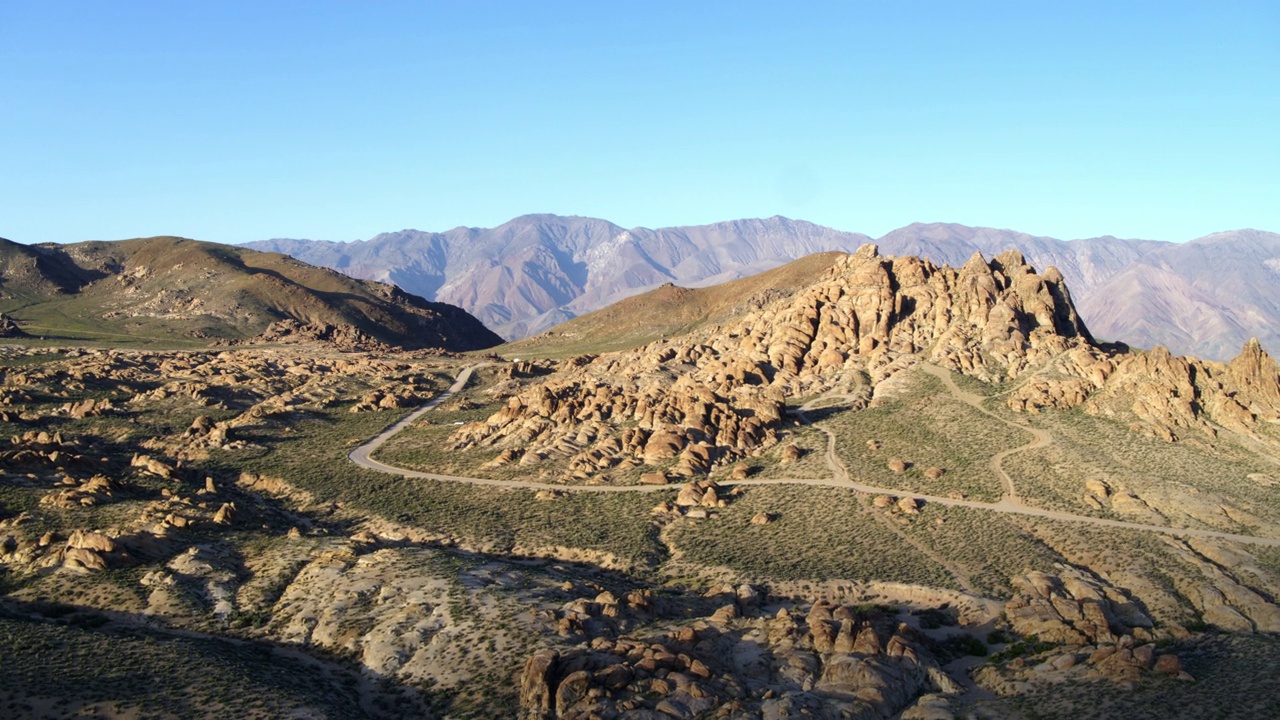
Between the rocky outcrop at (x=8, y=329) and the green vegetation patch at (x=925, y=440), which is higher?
the rocky outcrop at (x=8, y=329)

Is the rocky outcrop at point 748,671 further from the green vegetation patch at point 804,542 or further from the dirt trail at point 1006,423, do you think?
Answer: the dirt trail at point 1006,423

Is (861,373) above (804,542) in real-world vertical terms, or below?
above

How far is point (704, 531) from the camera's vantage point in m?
70.0

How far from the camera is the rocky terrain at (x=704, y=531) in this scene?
42.3 m

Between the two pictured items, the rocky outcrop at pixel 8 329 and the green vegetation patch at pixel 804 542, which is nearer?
the green vegetation patch at pixel 804 542

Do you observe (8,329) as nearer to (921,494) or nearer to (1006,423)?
(921,494)

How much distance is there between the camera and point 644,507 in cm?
7594

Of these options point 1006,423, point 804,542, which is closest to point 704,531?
point 804,542

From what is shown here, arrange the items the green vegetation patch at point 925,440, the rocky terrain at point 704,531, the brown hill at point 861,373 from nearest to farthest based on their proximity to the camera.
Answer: the rocky terrain at point 704,531 < the green vegetation patch at point 925,440 < the brown hill at point 861,373

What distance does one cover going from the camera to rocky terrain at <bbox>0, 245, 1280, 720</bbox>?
4228 cm

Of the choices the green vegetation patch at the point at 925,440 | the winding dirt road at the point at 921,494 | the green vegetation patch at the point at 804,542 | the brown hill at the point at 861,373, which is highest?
the brown hill at the point at 861,373

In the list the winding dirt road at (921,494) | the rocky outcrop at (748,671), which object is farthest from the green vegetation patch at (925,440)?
the rocky outcrop at (748,671)

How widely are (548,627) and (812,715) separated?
16.0 m

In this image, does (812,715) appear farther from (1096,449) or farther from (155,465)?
(155,465)
